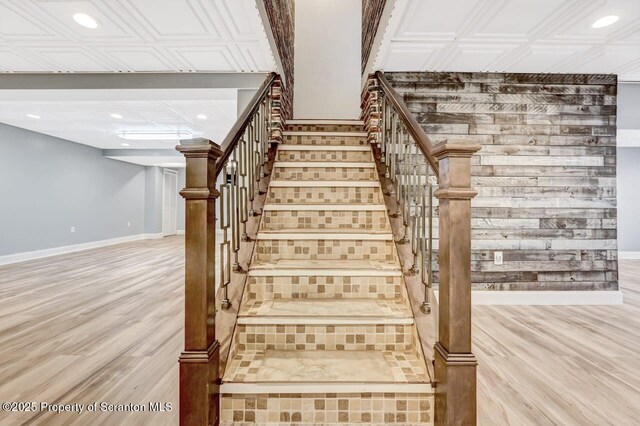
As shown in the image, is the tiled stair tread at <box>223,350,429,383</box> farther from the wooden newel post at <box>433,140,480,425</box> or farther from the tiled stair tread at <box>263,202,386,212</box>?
the tiled stair tread at <box>263,202,386,212</box>

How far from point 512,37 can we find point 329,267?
8.45 ft

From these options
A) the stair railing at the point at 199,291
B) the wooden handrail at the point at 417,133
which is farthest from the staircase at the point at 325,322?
the wooden handrail at the point at 417,133

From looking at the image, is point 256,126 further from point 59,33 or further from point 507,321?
point 507,321

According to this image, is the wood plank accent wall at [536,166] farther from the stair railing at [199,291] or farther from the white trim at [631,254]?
the white trim at [631,254]

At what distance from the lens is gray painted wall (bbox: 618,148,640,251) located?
702 centimetres

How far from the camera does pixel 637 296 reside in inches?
154

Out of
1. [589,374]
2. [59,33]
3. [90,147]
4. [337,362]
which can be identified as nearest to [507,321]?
[589,374]

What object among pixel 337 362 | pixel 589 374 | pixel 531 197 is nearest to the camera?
pixel 337 362

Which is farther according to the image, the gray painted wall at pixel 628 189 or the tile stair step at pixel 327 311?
the gray painted wall at pixel 628 189

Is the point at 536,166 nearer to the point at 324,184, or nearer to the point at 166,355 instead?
the point at 324,184

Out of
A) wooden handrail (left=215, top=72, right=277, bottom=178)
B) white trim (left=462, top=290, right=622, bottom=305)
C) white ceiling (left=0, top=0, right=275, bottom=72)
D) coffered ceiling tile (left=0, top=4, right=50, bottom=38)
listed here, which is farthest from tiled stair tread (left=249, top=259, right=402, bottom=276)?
coffered ceiling tile (left=0, top=4, right=50, bottom=38)

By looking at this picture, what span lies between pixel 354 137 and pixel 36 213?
21.6ft

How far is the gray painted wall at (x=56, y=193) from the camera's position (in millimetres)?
5867

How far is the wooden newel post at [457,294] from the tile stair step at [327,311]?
1.24 ft
